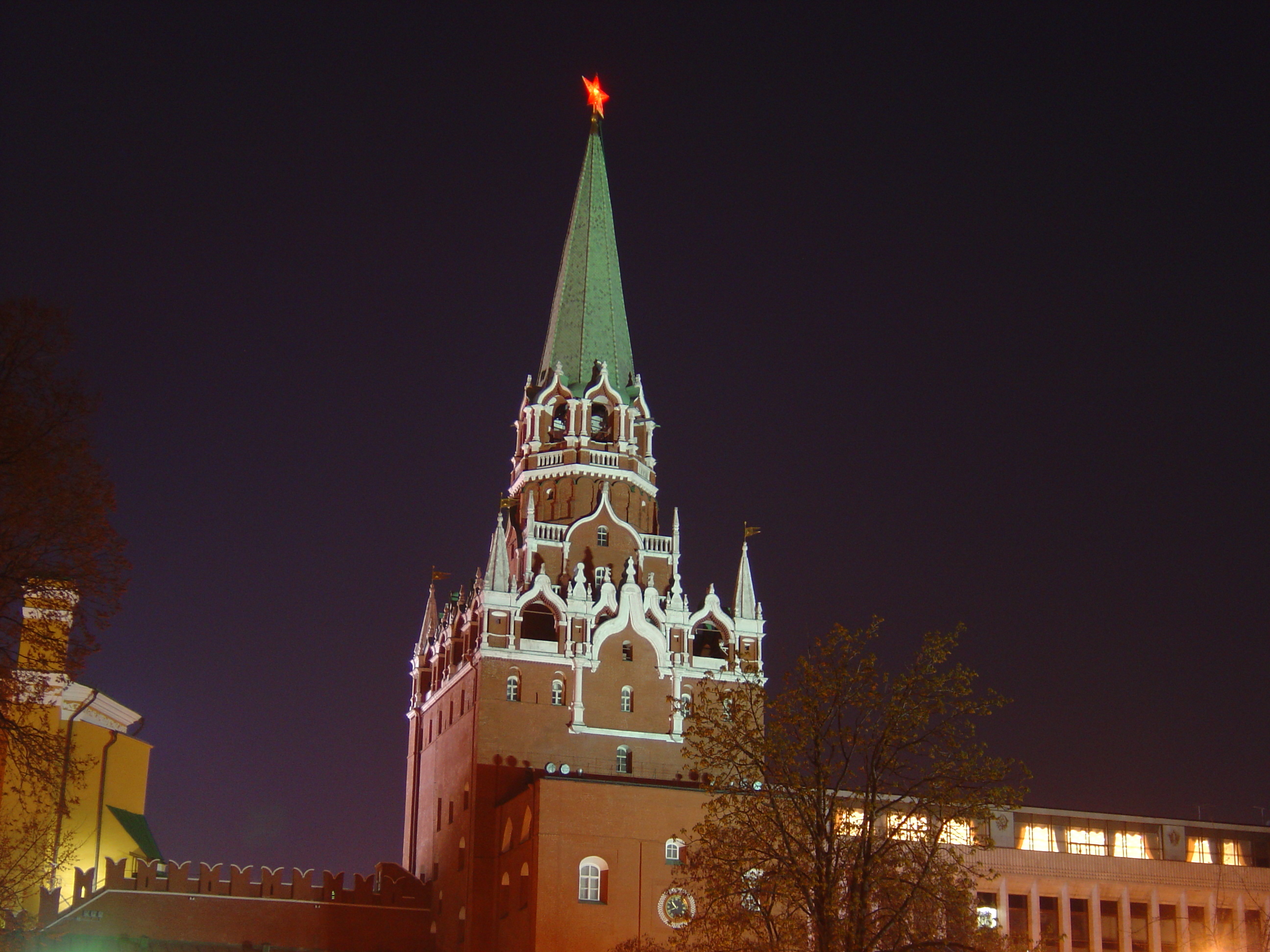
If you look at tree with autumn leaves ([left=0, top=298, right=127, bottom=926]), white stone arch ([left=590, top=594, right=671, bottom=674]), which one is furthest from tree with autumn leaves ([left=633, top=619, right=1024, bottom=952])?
white stone arch ([left=590, top=594, right=671, bottom=674])

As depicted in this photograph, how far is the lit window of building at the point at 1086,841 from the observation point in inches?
2645

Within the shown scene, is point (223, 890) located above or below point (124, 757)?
below

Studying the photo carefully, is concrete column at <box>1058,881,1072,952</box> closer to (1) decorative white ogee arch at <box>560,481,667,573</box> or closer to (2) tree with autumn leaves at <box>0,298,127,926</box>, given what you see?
(1) decorative white ogee arch at <box>560,481,667,573</box>

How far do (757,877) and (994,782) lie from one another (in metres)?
6.07

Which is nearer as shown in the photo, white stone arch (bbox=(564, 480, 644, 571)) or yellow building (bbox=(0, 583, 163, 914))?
yellow building (bbox=(0, 583, 163, 914))

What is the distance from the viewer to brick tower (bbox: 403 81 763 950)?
189ft

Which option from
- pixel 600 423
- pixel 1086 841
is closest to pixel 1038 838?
pixel 1086 841

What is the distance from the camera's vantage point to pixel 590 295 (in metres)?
80.0

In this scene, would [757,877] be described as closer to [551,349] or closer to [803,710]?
[803,710]

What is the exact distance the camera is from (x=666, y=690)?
70.0 metres

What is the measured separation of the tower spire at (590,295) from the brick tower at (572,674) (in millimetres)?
114

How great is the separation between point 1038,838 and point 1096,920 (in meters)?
3.99

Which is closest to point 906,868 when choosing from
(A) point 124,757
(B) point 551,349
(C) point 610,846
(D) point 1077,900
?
(C) point 610,846

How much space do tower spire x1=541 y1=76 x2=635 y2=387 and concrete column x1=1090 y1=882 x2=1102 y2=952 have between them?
3208 cm
